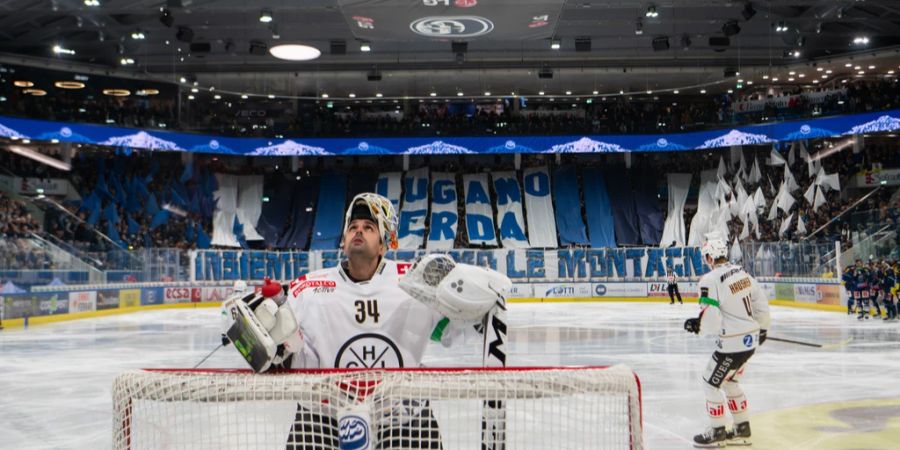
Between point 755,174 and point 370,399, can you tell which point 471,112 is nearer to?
point 755,174

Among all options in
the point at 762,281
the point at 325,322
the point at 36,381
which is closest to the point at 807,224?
the point at 762,281

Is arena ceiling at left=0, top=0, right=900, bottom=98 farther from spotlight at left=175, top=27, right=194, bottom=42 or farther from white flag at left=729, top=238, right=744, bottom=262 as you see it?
white flag at left=729, top=238, right=744, bottom=262

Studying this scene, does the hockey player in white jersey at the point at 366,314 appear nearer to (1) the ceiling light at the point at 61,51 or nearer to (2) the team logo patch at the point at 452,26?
(2) the team logo patch at the point at 452,26

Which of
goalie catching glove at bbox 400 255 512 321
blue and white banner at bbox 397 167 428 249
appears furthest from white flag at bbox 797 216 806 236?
goalie catching glove at bbox 400 255 512 321

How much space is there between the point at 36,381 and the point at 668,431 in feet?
23.2

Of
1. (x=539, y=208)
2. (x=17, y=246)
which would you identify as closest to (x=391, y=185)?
(x=539, y=208)

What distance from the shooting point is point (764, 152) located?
2881 cm

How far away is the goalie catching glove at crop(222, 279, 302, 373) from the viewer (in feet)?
6.48

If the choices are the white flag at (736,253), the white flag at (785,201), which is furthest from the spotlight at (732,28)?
the white flag at (785,201)

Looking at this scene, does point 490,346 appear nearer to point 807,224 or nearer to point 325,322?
point 325,322

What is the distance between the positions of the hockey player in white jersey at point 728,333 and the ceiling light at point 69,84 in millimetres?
25498

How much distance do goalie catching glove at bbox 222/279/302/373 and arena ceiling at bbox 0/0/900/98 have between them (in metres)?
17.7

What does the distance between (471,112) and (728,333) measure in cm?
2552

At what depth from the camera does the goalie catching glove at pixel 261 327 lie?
6.48 ft
